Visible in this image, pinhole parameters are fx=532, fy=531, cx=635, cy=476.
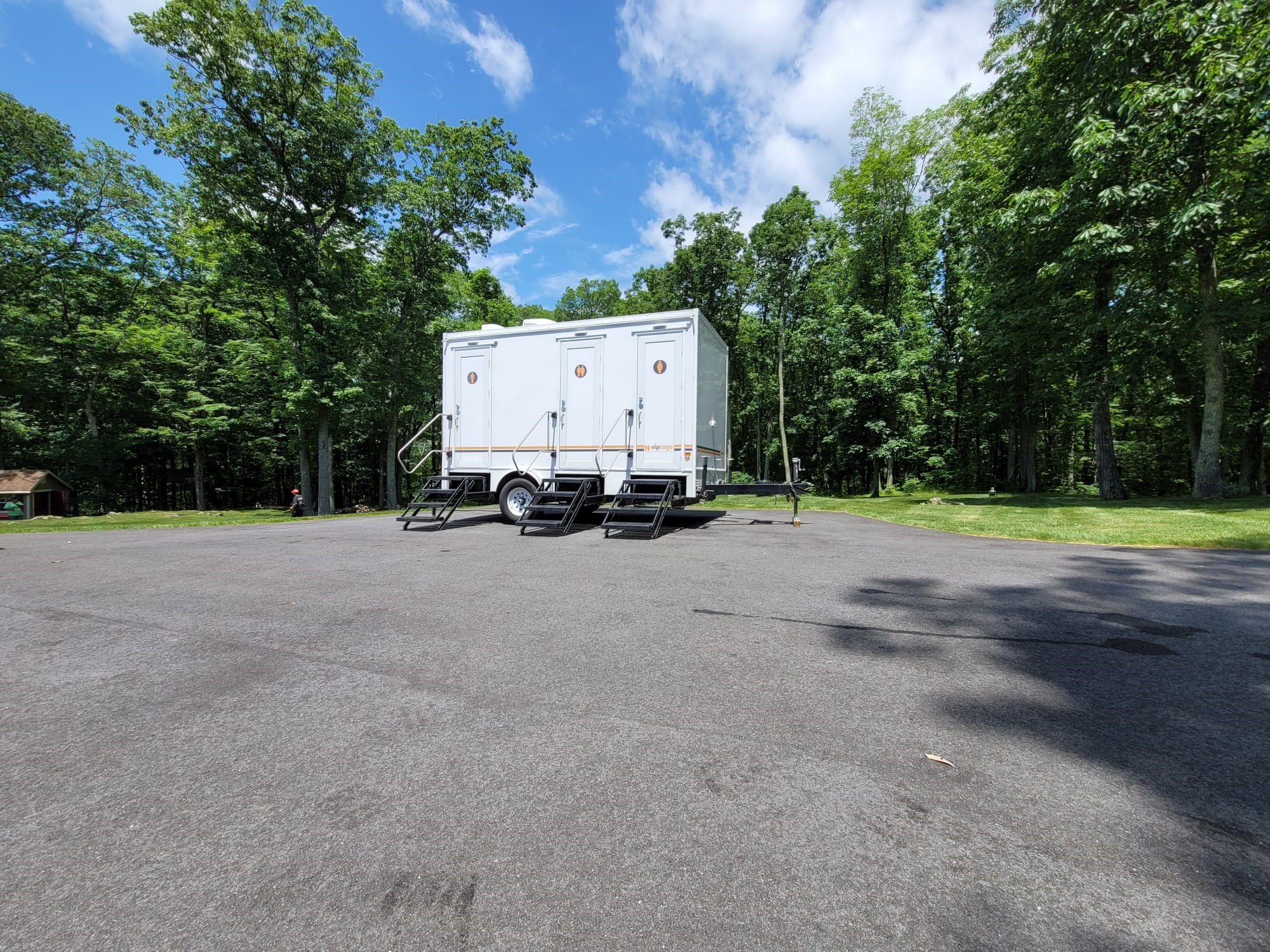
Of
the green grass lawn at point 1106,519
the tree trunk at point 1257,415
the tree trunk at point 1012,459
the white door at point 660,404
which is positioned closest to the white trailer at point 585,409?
the white door at point 660,404

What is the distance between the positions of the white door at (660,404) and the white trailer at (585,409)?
0.02 meters

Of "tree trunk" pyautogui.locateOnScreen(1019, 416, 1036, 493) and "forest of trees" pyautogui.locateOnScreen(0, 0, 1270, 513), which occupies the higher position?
"forest of trees" pyautogui.locateOnScreen(0, 0, 1270, 513)

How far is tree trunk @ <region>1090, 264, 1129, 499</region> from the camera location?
14.9 meters

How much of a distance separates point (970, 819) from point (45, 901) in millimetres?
2919

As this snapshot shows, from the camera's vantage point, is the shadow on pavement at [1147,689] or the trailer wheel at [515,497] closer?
the shadow on pavement at [1147,689]

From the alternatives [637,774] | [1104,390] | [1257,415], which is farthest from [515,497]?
[1257,415]

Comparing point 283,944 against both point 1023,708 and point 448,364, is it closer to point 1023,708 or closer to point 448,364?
point 1023,708

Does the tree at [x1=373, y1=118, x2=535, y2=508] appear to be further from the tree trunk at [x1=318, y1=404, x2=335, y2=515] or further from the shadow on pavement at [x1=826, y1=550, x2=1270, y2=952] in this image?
the shadow on pavement at [x1=826, y1=550, x2=1270, y2=952]

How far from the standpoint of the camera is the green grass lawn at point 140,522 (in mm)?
12500

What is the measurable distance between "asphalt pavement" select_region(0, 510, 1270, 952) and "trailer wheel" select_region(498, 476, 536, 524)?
5.79m

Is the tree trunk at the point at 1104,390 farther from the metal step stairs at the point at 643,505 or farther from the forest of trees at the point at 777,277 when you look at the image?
the metal step stairs at the point at 643,505

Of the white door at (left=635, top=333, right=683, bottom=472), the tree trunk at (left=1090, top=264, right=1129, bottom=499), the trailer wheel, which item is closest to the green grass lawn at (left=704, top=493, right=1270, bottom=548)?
the tree trunk at (left=1090, top=264, right=1129, bottom=499)

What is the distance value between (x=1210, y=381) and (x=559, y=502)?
16756 millimetres

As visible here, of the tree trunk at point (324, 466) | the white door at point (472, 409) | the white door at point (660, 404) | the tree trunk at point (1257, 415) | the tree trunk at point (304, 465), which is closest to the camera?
the white door at point (660, 404)
